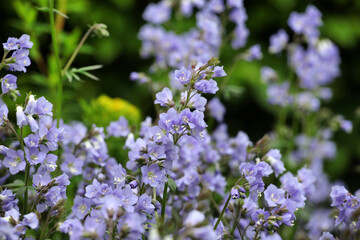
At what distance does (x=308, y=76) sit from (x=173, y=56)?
1140 mm

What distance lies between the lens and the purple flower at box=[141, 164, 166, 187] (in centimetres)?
157

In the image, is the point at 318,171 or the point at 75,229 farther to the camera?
the point at 318,171

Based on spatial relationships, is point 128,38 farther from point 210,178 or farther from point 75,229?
point 75,229

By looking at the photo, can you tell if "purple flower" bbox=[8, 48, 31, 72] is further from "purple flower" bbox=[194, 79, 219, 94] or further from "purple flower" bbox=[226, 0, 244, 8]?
"purple flower" bbox=[226, 0, 244, 8]

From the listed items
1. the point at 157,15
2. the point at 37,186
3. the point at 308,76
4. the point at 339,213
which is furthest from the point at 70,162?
the point at 308,76

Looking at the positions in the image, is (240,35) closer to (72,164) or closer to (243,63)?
(72,164)

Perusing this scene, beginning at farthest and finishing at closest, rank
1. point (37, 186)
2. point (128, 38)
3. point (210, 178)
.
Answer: point (128, 38), point (210, 178), point (37, 186)

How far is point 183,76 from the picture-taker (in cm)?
162

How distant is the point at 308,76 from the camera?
141 inches

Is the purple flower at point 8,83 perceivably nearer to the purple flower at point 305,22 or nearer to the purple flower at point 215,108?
the purple flower at point 215,108

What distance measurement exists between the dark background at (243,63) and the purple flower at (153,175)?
3523 mm

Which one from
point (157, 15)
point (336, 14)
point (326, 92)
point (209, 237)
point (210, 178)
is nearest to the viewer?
point (209, 237)

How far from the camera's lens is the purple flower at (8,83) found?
1.61 metres

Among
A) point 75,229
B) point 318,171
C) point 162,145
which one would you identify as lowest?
point 75,229
